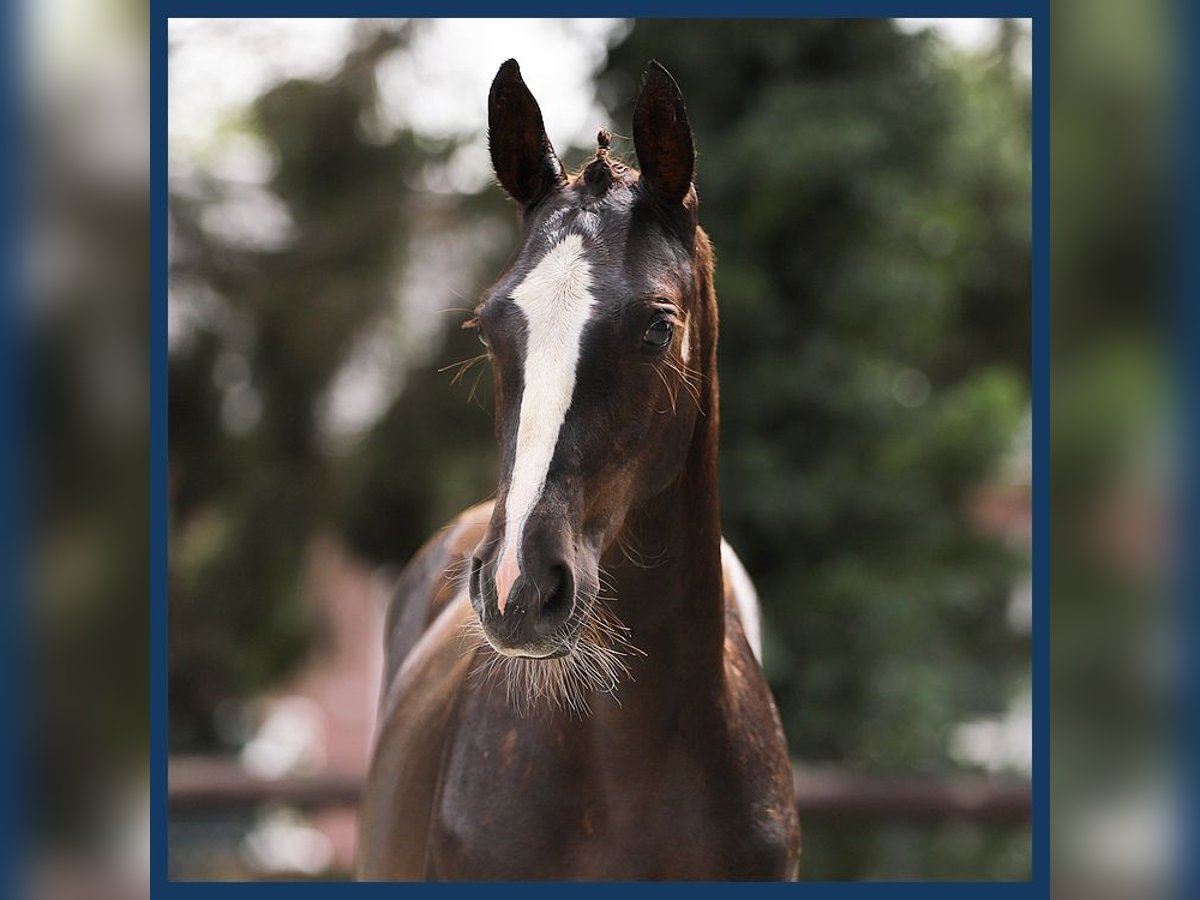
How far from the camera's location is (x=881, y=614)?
7.55m

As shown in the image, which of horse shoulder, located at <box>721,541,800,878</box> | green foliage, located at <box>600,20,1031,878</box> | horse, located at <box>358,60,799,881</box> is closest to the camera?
horse, located at <box>358,60,799,881</box>

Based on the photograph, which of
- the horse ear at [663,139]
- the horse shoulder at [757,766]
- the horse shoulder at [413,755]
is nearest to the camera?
the horse ear at [663,139]

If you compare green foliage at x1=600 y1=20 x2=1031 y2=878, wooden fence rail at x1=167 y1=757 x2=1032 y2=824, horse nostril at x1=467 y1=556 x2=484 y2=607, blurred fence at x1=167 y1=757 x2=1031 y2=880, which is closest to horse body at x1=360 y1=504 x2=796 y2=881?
horse nostril at x1=467 y1=556 x2=484 y2=607

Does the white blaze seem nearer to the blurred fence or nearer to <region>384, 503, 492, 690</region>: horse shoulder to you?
<region>384, 503, 492, 690</region>: horse shoulder

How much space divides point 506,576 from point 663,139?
88 cm

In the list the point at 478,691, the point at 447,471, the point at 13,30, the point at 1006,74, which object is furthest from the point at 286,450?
the point at 13,30

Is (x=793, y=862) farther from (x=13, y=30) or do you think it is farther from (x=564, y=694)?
(x=13, y=30)

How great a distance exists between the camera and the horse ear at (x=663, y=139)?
225cm

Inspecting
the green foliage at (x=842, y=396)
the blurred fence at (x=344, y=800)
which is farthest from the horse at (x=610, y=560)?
the green foliage at (x=842, y=396)

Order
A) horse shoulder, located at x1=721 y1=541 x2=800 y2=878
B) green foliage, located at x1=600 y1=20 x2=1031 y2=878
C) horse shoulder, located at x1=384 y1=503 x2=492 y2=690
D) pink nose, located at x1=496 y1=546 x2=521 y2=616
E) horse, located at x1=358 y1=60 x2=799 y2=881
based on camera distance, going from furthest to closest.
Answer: green foliage, located at x1=600 y1=20 x2=1031 y2=878, horse shoulder, located at x1=384 y1=503 x2=492 y2=690, horse shoulder, located at x1=721 y1=541 x2=800 y2=878, horse, located at x1=358 y1=60 x2=799 y2=881, pink nose, located at x1=496 y1=546 x2=521 y2=616

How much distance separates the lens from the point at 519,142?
235 cm

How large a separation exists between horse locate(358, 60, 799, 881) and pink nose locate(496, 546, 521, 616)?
0.04 meters

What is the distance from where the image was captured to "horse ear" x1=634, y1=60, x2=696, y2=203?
88.4 inches

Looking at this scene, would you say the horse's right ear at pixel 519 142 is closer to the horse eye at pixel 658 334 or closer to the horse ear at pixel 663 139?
the horse ear at pixel 663 139
